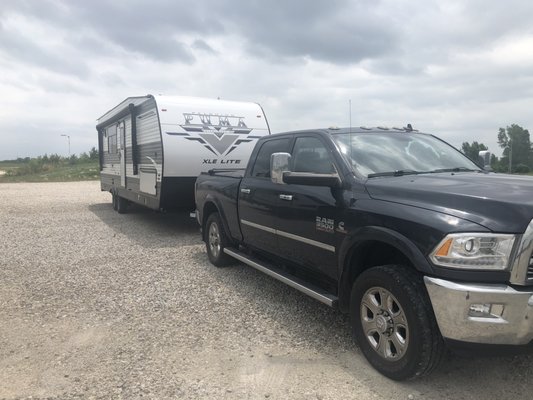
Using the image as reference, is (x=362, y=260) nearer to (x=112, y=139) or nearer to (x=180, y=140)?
(x=180, y=140)

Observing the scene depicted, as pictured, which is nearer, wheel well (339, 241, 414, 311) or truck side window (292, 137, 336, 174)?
wheel well (339, 241, 414, 311)

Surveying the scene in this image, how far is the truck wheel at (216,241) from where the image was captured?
6.70m

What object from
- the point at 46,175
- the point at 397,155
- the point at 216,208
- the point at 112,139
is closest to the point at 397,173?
the point at 397,155

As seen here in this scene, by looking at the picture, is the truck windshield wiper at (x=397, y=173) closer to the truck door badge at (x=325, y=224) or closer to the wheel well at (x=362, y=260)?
the truck door badge at (x=325, y=224)

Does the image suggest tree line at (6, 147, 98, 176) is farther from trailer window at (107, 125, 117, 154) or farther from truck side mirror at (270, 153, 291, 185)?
truck side mirror at (270, 153, 291, 185)

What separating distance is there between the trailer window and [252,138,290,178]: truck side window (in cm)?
799

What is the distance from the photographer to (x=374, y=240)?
11.8 feet

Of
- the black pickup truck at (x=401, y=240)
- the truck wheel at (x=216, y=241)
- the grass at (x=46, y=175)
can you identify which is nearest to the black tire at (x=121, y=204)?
the truck wheel at (x=216, y=241)

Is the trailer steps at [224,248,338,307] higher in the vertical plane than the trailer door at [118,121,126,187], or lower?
lower

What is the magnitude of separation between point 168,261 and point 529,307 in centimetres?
554

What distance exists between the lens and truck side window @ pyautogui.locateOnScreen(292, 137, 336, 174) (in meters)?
4.54

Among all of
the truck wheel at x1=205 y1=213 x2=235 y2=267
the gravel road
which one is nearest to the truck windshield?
the gravel road

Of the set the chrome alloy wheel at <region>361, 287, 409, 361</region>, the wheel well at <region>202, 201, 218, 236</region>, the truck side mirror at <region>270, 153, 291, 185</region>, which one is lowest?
the chrome alloy wheel at <region>361, 287, 409, 361</region>

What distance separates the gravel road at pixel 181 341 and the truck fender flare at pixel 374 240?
2.14 feet
